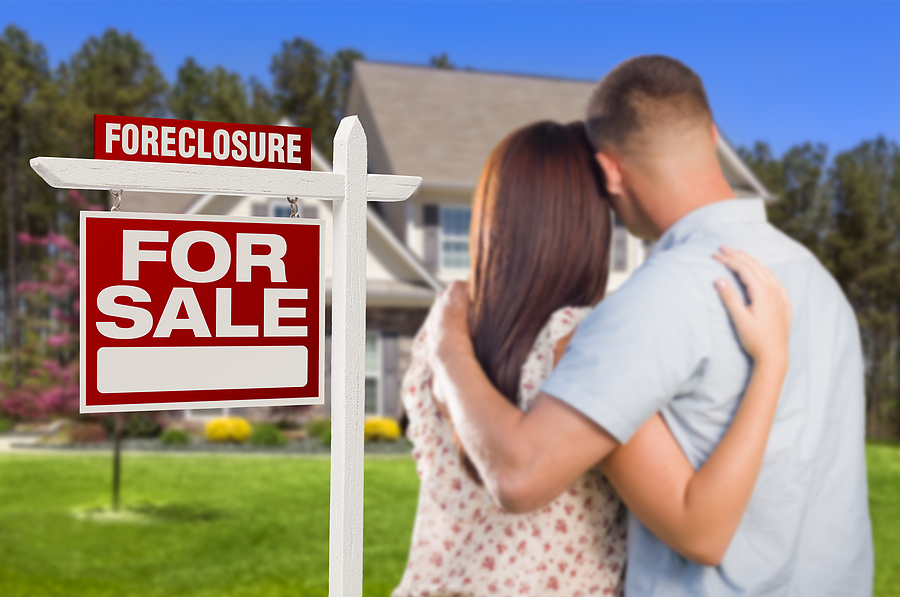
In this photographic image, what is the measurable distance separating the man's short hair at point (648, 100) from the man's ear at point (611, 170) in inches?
1.5

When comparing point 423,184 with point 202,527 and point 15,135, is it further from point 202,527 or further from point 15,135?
point 15,135

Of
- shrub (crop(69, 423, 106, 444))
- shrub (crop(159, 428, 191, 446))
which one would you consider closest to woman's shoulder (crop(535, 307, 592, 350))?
shrub (crop(159, 428, 191, 446))

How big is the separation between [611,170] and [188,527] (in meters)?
8.38

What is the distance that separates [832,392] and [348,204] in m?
1.20

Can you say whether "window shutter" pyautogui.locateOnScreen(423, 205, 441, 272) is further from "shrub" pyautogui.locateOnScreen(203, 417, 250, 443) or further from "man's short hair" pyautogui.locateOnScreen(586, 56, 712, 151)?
"man's short hair" pyautogui.locateOnScreen(586, 56, 712, 151)

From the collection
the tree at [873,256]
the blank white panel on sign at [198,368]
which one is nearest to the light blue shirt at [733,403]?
the blank white panel on sign at [198,368]

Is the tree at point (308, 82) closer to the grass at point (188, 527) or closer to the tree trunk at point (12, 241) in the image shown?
the tree trunk at point (12, 241)

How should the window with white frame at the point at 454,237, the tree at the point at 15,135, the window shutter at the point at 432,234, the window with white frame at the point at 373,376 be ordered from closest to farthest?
1. the window with white frame at the point at 373,376
2. the window shutter at the point at 432,234
3. the window with white frame at the point at 454,237
4. the tree at the point at 15,135

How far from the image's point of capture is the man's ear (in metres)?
2.10

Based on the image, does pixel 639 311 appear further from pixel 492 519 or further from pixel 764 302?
pixel 492 519

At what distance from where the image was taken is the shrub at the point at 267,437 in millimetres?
13219

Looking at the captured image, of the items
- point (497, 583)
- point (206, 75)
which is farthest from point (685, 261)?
point (206, 75)

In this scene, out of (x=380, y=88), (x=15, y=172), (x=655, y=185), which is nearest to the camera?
(x=655, y=185)

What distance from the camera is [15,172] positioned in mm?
22641
